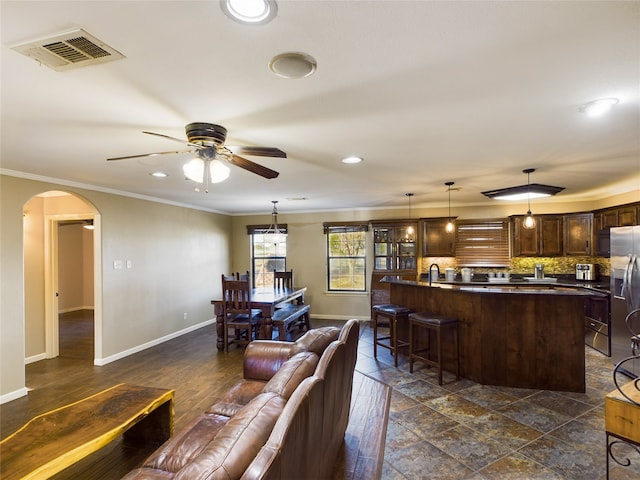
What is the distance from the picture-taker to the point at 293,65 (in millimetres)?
1564

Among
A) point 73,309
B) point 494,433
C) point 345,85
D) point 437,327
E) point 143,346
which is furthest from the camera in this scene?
point 73,309

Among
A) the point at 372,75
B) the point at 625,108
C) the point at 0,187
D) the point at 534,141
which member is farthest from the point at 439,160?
the point at 0,187

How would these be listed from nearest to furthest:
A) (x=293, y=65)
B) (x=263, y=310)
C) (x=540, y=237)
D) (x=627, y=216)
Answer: (x=293, y=65) → (x=627, y=216) → (x=263, y=310) → (x=540, y=237)

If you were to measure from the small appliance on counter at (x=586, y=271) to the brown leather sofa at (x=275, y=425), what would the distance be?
17.9 feet

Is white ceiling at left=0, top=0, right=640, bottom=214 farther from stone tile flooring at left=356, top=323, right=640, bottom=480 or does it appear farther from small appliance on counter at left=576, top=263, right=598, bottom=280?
small appliance on counter at left=576, top=263, right=598, bottom=280

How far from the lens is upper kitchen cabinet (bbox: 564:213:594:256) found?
575 centimetres

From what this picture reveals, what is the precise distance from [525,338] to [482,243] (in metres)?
3.15

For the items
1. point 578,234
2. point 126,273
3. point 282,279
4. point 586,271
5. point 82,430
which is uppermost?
point 578,234

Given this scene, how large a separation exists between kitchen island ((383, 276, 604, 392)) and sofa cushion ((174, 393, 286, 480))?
3.09 metres

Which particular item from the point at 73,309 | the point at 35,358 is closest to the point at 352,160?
the point at 35,358

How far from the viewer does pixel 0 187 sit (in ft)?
11.5

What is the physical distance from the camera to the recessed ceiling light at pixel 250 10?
1152mm

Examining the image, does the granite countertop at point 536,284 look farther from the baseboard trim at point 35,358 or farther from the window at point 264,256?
the baseboard trim at point 35,358

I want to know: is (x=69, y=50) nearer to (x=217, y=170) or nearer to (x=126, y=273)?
(x=217, y=170)
